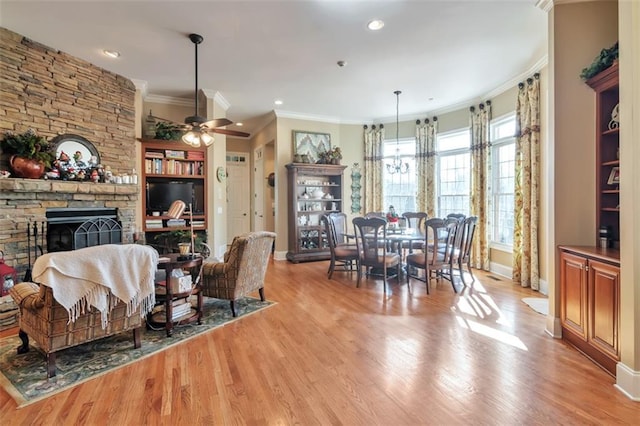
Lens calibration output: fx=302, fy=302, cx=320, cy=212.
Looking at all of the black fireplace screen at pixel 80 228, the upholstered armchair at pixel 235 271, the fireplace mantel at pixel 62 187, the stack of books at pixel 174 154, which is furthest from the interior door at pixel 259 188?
the upholstered armchair at pixel 235 271

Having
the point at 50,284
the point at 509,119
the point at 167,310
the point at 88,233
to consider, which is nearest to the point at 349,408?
the point at 167,310

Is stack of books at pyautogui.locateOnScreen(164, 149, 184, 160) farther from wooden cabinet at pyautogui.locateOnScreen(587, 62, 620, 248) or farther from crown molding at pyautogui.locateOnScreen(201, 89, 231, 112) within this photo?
wooden cabinet at pyautogui.locateOnScreen(587, 62, 620, 248)

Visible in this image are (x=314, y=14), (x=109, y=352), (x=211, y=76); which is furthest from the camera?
(x=211, y=76)

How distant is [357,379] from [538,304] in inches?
112

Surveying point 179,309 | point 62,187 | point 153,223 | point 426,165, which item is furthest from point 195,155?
point 426,165

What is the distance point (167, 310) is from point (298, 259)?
140 inches

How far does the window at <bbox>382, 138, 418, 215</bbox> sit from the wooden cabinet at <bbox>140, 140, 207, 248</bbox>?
156 inches

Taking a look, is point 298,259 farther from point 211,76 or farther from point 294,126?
point 211,76

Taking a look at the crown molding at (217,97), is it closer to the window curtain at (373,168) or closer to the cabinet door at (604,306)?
the window curtain at (373,168)

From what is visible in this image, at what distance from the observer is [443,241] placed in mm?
4902

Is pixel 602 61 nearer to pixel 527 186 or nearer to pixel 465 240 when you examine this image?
pixel 527 186

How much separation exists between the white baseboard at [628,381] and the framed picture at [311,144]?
213 inches

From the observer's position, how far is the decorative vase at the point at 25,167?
3424mm

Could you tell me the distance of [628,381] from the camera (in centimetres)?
199
